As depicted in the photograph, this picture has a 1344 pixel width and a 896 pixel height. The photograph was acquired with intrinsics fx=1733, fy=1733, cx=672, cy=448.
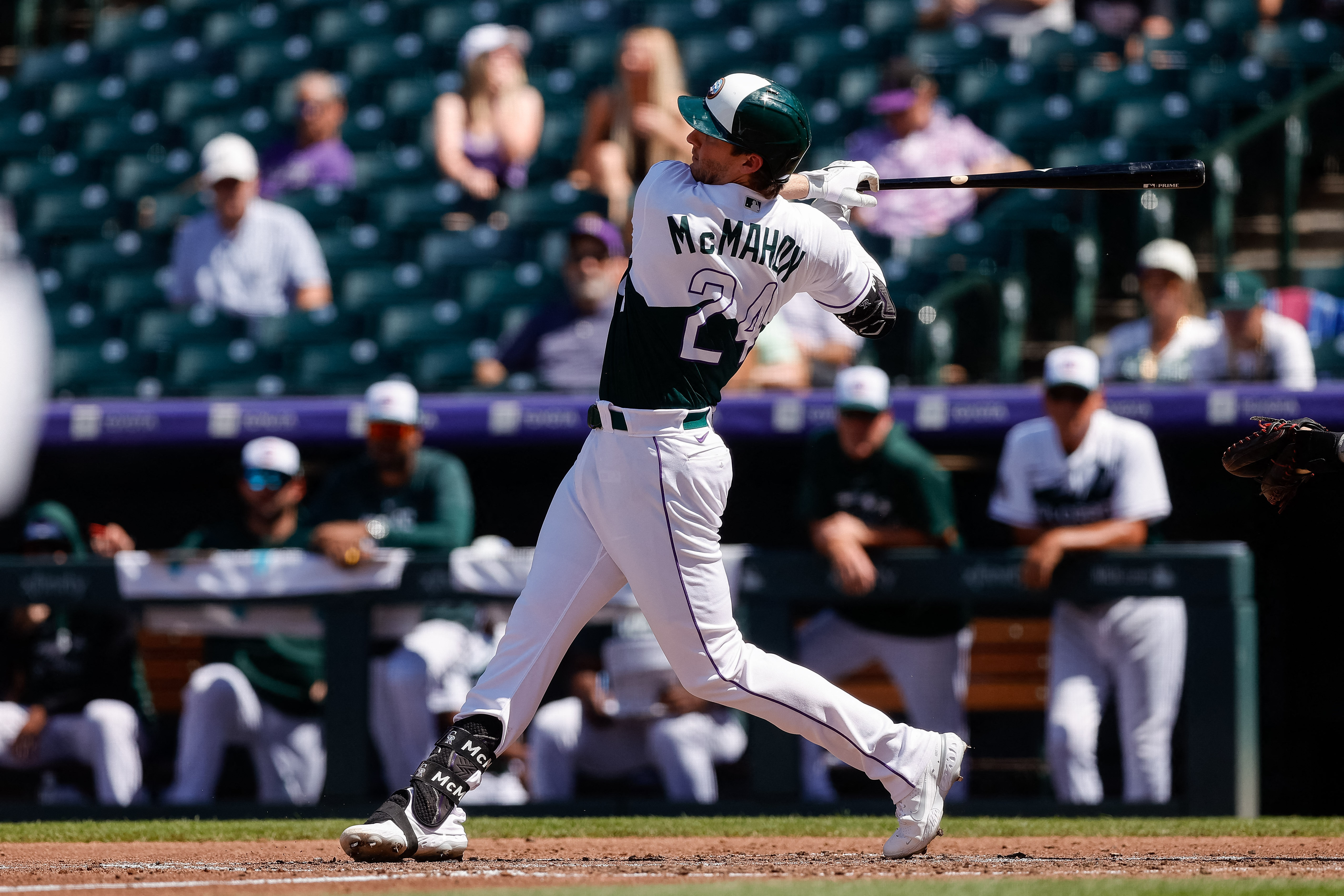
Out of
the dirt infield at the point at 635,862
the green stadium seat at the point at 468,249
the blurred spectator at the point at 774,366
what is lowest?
the dirt infield at the point at 635,862

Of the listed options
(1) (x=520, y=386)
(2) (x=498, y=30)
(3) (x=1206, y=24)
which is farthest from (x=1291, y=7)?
(1) (x=520, y=386)

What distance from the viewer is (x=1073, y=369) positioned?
572cm

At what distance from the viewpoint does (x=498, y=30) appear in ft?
29.2

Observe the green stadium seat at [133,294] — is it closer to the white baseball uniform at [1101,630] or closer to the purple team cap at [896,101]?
the purple team cap at [896,101]

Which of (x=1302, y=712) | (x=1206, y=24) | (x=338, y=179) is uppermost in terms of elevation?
(x=1206, y=24)

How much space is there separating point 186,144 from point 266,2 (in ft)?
4.48

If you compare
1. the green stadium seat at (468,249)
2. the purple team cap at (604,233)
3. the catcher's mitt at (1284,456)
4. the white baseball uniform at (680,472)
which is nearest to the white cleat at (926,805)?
the white baseball uniform at (680,472)

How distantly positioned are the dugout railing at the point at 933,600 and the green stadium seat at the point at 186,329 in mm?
2339

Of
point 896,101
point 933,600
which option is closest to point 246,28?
point 896,101

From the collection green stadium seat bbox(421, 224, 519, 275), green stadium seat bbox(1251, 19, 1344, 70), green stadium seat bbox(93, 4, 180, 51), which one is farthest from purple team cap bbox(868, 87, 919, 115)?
green stadium seat bbox(93, 4, 180, 51)

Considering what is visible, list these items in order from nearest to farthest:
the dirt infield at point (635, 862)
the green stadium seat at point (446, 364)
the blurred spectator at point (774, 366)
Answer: the dirt infield at point (635, 862), the blurred spectator at point (774, 366), the green stadium seat at point (446, 364)

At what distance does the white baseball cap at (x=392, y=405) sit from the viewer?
601cm

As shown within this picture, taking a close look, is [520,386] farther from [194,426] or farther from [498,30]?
[498,30]

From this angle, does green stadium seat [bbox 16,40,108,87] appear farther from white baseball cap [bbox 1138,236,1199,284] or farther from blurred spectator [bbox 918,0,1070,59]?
white baseball cap [bbox 1138,236,1199,284]
